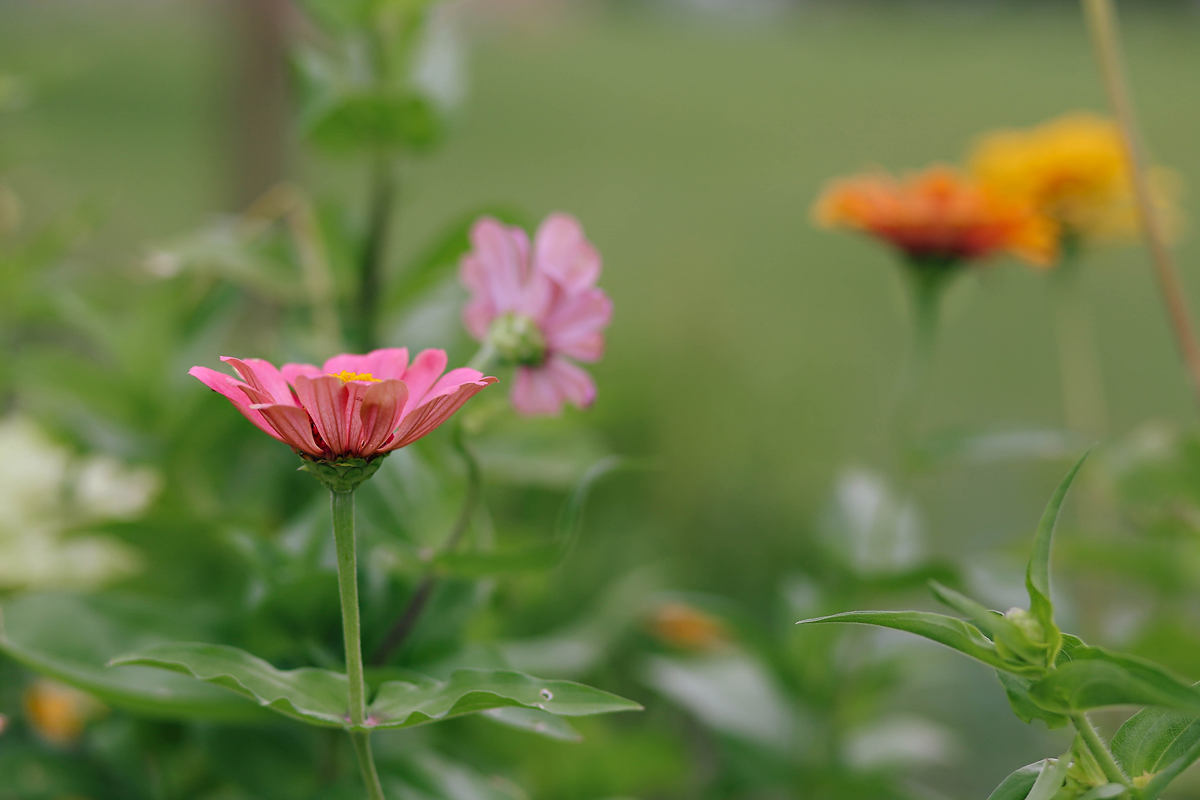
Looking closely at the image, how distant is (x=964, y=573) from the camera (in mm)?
491

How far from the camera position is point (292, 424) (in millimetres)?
214

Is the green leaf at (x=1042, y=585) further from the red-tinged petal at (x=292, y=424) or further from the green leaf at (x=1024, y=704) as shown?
the red-tinged petal at (x=292, y=424)

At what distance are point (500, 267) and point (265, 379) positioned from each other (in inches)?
4.6

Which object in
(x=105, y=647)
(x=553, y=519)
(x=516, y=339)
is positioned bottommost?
(x=553, y=519)

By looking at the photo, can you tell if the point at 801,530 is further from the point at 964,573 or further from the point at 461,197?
the point at 461,197

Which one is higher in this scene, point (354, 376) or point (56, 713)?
point (354, 376)

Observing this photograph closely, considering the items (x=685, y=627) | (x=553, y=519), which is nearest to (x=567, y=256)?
(x=685, y=627)

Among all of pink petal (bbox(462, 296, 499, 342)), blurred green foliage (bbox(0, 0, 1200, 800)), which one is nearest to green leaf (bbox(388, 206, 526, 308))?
blurred green foliage (bbox(0, 0, 1200, 800))

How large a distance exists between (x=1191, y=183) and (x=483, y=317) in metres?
3.71

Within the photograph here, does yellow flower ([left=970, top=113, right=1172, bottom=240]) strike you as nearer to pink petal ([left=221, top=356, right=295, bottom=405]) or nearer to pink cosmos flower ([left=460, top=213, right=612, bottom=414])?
pink cosmos flower ([left=460, top=213, right=612, bottom=414])

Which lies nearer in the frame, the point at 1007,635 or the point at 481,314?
the point at 1007,635

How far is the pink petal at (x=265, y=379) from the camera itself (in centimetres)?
22

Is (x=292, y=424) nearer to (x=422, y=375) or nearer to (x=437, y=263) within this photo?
(x=422, y=375)

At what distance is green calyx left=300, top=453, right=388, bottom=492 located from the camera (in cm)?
23
